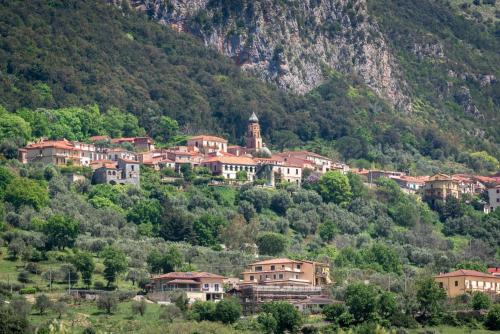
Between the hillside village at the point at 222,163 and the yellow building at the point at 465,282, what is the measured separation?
32687mm

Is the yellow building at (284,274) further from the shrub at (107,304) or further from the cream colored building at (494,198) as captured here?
the cream colored building at (494,198)

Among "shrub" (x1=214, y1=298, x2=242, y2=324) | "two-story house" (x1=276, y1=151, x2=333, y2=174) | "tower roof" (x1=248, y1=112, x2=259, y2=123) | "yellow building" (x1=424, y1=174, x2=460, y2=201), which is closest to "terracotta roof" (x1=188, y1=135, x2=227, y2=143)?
"two-story house" (x1=276, y1=151, x2=333, y2=174)

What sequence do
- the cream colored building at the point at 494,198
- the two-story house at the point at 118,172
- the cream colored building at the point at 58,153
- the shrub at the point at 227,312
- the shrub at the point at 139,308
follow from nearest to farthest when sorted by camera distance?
the shrub at the point at 227,312 < the shrub at the point at 139,308 < the two-story house at the point at 118,172 < the cream colored building at the point at 58,153 < the cream colored building at the point at 494,198

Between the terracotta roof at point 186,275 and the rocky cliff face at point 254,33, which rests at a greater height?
the rocky cliff face at point 254,33

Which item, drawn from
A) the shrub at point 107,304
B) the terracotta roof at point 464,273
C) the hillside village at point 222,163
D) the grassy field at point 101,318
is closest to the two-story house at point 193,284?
the grassy field at point 101,318

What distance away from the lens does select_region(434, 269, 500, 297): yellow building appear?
120m

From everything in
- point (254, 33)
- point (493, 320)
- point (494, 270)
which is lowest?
point (493, 320)

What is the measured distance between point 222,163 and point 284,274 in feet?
118

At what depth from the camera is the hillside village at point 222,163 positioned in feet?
476

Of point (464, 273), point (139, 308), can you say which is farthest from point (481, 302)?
point (139, 308)

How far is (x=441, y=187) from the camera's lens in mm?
160750

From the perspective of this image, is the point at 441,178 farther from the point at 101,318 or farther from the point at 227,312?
the point at 101,318

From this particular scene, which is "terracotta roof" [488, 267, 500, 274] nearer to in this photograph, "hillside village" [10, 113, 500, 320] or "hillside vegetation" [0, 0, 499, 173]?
"hillside village" [10, 113, 500, 320]

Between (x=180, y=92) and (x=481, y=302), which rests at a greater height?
(x=180, y=92)
